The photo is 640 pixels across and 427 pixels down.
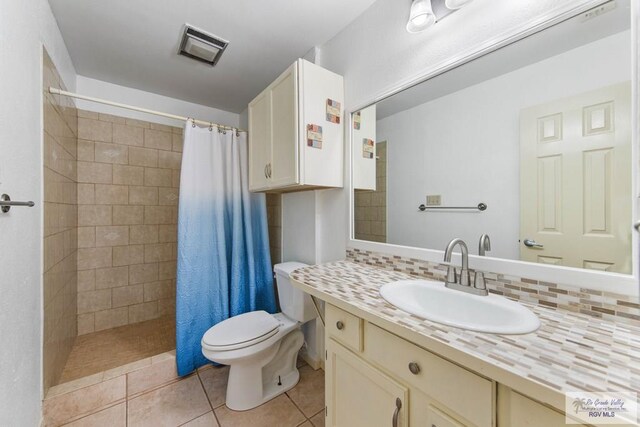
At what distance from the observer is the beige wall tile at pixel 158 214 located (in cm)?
246

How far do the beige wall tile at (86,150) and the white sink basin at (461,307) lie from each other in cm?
270

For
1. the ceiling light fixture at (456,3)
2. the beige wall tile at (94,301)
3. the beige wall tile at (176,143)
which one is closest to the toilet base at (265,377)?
the beige wall tile at (94,301)

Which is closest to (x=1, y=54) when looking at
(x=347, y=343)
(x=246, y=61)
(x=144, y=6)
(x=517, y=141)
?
(x=144, y=6)

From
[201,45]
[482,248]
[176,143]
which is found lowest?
[482,248]

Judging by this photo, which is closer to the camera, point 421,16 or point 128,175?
point 421,16

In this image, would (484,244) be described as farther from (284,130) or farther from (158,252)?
(158,252)

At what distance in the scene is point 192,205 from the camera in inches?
70.2

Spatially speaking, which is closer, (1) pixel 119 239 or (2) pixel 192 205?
(2) pixel 192 205

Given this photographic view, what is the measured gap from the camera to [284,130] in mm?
1499

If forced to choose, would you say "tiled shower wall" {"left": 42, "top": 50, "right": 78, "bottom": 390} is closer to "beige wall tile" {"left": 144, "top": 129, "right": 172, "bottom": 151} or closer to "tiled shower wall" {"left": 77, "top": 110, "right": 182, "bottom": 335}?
"tiled shower wall" {"left": 77, "top": 110, "right": 182, "bottom": 335}

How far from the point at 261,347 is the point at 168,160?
2.13m

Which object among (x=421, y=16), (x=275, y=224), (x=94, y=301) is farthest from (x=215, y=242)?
(x=421, y=16)

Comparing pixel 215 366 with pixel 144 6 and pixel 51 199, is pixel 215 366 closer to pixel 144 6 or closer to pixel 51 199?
pixel 51 199

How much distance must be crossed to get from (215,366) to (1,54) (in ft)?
6.38
